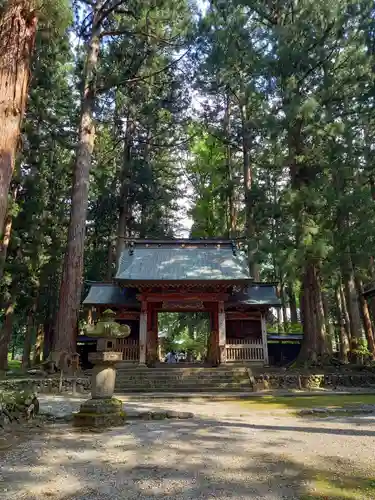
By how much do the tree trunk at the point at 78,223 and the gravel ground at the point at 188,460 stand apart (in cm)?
680

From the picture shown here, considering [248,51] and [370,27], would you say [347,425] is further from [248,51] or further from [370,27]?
[248,51]

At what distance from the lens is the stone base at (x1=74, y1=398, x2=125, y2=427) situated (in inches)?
253

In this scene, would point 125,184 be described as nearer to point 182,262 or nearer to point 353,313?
point 182,262

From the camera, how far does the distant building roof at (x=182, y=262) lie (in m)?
14.6

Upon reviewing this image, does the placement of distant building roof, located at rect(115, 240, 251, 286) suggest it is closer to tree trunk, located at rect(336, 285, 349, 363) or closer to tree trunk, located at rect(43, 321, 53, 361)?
tree trunk, located at rect(336, 285, 349, 363)

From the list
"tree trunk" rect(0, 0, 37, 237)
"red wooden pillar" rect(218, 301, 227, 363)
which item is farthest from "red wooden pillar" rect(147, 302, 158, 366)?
"tree trunk" rect(0, 0, 37, 237)

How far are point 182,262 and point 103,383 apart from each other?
973cm

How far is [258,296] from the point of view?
16062 mm

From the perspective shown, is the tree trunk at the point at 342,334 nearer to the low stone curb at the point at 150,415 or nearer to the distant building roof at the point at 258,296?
the distant building roof at the point at 258,296

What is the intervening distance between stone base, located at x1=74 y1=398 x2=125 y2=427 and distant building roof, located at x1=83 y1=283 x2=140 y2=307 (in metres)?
9.09

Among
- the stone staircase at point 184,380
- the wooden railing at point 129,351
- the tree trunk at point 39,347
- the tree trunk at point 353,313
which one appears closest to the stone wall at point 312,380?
the stone staircase at point 184,380

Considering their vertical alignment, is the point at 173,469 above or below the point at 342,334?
below

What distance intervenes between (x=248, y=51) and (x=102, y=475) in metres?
15.0

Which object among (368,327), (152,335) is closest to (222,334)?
(152,335)
